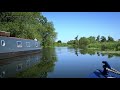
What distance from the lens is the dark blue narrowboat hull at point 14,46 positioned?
17.9 feet

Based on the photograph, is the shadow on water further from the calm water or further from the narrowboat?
the narrowboat

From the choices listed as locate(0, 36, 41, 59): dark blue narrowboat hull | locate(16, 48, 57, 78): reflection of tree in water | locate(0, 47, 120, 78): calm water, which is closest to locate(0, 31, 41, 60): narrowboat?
locate(0, 36, 41, 59): dark blue narrowboat hull

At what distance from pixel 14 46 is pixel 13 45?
0.19 ft

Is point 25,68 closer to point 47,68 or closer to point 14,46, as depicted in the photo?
point 47,68

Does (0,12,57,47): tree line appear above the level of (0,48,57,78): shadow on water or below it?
above

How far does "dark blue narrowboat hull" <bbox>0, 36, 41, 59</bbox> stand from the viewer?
5.46 m

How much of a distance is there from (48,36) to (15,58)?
145 cm

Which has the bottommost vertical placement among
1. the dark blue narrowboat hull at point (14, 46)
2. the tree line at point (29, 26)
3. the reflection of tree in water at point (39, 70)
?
the reflection of tree in water at point (39, 70)

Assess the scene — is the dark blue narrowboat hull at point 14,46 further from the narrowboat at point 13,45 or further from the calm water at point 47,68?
the calm water at point 47,68

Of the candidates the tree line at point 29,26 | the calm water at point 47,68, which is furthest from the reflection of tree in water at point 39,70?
the tree line at point 29,26

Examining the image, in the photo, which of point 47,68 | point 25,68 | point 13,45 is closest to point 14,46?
point 13,45
